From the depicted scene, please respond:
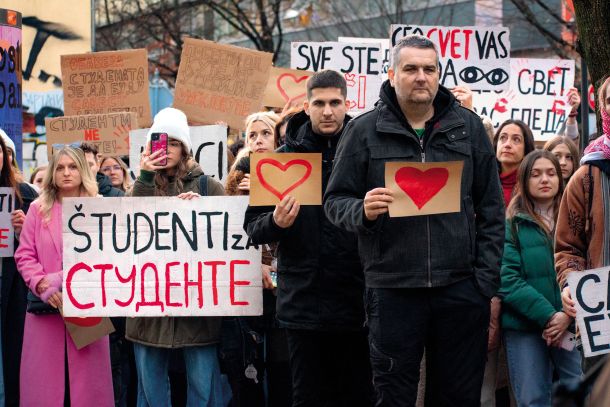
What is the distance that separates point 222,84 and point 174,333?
377 cm

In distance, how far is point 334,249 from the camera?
575cm

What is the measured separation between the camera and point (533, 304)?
6582mm

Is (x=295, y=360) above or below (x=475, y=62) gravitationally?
below

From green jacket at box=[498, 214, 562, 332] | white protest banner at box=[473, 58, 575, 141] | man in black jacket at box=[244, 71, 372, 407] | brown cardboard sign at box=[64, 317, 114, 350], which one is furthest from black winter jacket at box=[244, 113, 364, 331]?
white protest banner at box=[473, 58, 575, 141]

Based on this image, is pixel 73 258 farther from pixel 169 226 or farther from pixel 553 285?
pixel 553 285

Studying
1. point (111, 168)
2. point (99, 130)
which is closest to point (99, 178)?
point (111, 168)

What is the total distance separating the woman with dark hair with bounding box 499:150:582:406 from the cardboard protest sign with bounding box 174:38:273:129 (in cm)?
380

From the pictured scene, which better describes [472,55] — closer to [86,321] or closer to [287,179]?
[287,179]

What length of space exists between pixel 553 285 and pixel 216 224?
2.06 metres

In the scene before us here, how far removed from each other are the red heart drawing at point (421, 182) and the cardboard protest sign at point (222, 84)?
527 centimetres

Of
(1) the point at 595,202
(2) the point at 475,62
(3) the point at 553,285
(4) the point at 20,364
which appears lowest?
(4) the point at 20,364

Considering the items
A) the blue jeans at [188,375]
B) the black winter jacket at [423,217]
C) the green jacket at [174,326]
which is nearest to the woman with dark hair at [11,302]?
the green jacket at [174,326]

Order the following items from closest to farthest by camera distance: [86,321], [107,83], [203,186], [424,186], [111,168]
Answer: [424,186]
[203,186]
[86,321]
[111,168]
[107,83]

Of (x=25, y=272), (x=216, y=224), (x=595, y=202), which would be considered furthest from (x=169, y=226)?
(x=595, y=202)
